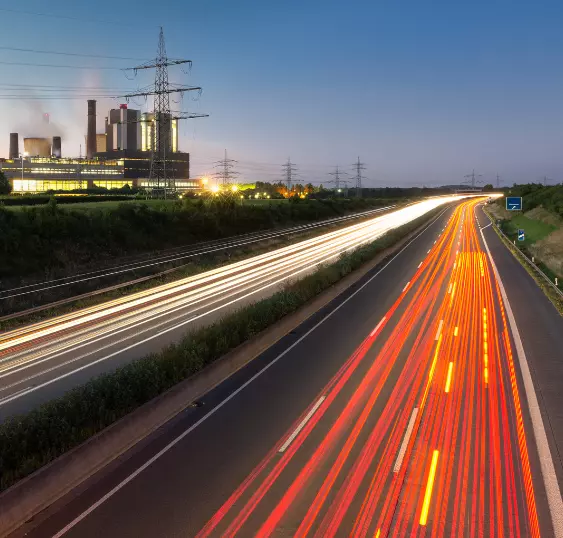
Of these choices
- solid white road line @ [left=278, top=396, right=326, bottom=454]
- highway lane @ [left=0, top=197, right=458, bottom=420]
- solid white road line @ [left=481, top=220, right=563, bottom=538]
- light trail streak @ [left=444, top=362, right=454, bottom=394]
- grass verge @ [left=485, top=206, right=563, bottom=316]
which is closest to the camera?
solid white road line @ [left=481, top=220, right=563, bottom=538]

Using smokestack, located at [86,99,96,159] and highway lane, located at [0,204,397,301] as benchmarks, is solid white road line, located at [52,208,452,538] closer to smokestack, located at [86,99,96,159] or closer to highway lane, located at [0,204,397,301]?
highway lane, located at [0,204,397,301]

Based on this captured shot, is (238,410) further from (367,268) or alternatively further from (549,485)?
(367,268)

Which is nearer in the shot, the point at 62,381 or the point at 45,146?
the point at 62,381

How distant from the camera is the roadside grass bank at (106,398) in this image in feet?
32.1

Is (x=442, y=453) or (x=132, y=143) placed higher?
(x=132, y=143)

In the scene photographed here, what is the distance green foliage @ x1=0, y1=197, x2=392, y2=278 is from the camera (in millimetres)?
36750

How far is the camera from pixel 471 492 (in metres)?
9.10

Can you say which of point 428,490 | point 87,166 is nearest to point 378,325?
point 428,490

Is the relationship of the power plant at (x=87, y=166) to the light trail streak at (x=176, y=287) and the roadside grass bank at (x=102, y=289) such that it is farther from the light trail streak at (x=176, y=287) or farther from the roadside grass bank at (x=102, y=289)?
the roadside grass bank at (x=102, y=289)

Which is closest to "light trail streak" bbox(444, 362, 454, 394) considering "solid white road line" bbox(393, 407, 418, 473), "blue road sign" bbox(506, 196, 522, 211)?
"solid white road line" bbox(393, 407, 418, 473)

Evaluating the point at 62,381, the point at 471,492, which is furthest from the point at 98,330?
the point at 471,492

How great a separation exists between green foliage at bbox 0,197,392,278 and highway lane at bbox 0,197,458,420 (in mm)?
10713

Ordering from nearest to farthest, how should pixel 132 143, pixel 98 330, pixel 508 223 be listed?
pixel 98 330 < pixel 508 223 < pixel 132 143

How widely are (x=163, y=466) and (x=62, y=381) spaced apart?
21.3ft
